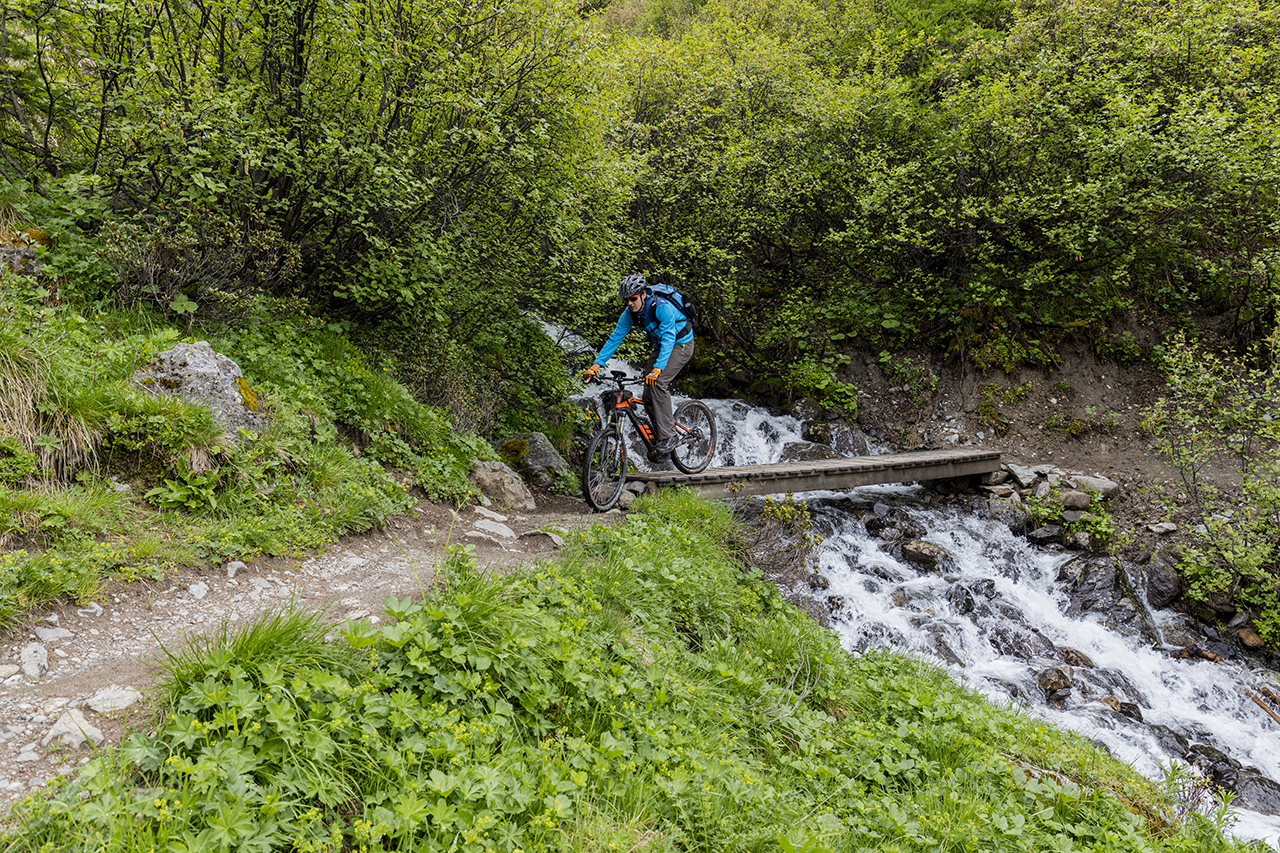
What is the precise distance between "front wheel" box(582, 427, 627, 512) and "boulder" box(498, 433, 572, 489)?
1.28 metres

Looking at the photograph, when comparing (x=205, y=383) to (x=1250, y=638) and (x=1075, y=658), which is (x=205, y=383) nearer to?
(x=1075, y=658)

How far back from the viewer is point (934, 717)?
4102 mm

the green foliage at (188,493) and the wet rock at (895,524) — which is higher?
the green foliage at (188,493)

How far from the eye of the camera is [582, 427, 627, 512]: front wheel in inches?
291

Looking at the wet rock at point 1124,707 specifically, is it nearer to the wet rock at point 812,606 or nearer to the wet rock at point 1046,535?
the wet rock at point 812,606

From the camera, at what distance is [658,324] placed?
8.00 m

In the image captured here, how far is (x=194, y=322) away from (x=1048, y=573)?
454 inches

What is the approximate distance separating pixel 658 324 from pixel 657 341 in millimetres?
243

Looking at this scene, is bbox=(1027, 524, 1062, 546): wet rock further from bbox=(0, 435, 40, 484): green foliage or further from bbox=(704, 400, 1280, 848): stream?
bbox=(0, 435, 40, 484): green foliage

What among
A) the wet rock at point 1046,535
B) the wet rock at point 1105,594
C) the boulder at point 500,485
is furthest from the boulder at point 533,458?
the wet rock at point 1046,535

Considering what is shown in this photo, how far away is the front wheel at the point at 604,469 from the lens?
739 centimetres

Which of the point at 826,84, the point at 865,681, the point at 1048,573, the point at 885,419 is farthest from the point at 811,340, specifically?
the point at 865,681

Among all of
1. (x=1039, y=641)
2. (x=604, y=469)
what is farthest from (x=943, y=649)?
(x=604, y=469)

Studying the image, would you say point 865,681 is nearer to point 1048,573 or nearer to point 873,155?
point 1048,573
